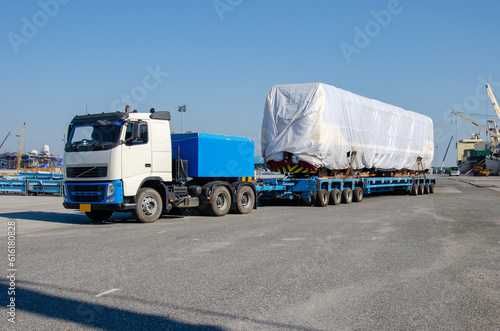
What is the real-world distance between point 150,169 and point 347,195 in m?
10.3

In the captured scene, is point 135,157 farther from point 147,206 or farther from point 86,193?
point 86,193

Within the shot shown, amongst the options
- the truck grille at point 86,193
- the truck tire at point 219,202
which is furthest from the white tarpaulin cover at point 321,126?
the truck grille at point 86,193

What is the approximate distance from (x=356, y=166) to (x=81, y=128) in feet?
41.0

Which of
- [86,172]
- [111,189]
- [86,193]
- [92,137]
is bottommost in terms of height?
[86,193]

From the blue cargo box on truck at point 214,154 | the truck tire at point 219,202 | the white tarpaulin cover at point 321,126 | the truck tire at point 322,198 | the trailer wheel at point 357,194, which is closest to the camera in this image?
the blue cargo box on truck at point 214,154

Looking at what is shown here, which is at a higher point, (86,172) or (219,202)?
(86,172)

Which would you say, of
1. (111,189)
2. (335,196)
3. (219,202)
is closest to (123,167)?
(111,189)

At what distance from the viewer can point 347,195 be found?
65.6 ft

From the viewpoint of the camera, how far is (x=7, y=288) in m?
5.61

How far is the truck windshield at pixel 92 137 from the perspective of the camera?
38.9 feet

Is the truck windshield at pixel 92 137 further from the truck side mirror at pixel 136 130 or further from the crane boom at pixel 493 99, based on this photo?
the crane boom at pixel 493 99

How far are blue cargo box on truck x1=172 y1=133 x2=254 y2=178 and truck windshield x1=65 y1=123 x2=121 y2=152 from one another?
7.33 feet

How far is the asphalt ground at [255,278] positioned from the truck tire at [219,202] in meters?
2.73

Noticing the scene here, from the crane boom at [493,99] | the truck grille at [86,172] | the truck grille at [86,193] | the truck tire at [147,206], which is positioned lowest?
the truck tire at [147,206]
